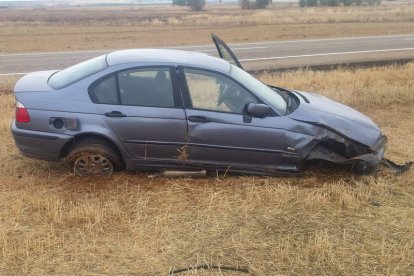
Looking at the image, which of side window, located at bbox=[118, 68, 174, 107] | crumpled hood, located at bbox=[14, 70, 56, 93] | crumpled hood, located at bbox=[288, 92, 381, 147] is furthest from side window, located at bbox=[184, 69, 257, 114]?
crumpled hood, located at bbox=[14, 70, 56, 93]

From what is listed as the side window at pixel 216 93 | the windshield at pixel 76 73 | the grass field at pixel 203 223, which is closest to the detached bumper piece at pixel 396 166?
the grass field at pixel 203 223

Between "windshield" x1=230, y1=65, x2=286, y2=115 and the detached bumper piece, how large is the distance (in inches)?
Answer: 58.2

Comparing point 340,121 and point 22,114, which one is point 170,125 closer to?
point 22,114

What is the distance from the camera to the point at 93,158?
533cm

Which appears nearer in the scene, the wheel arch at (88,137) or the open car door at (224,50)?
the wheel arch at (88,137)

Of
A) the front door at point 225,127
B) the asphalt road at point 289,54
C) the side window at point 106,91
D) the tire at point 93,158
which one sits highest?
the side window at point 106,91

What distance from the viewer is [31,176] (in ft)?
18.2

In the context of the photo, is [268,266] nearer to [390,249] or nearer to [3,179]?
[390,249]

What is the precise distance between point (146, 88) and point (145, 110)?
0.26m

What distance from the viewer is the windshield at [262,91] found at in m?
5.45

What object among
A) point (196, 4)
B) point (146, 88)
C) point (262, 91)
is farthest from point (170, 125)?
point (196, 4)

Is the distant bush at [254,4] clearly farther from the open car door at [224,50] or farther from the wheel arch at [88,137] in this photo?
the wheel arch at [88,137]

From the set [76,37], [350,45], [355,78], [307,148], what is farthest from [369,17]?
[307,148]

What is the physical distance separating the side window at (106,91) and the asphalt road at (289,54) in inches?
428
